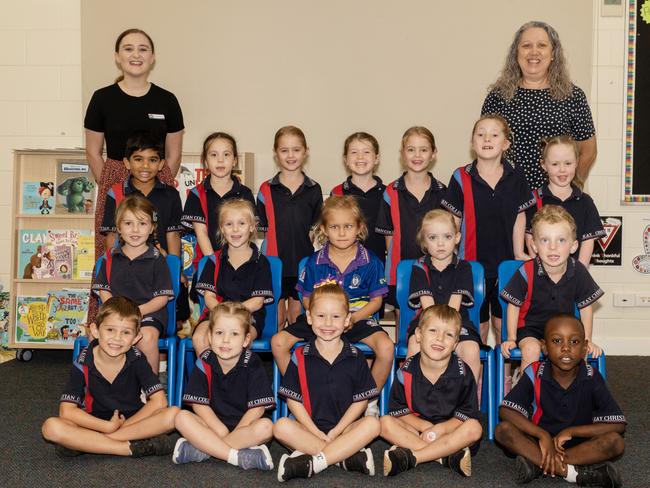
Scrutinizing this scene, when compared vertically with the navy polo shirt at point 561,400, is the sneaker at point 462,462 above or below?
below

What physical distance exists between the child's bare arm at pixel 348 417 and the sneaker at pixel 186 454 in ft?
1.63

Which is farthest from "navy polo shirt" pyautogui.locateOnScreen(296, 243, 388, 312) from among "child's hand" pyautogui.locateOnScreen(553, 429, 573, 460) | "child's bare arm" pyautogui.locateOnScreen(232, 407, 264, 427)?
"child's hand" pyautogui.locateOnScreen(553, 429, 573, 460)

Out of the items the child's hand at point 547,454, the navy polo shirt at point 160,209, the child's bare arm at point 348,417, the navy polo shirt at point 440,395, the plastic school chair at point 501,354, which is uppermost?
the navy polo shirt at point 160,209

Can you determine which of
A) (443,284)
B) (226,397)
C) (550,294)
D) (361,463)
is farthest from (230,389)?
(550,294)

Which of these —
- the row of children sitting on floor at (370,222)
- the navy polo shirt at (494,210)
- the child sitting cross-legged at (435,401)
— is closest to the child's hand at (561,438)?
the child sitting cross-legged at (435,401)

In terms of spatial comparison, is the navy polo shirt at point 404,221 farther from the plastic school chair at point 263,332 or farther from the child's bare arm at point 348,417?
the child's bare arm at point 348,417

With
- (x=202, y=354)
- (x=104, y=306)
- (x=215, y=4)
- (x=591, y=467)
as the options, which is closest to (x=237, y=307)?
(x=202, y=354)

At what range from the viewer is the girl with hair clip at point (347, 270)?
3.51 metres

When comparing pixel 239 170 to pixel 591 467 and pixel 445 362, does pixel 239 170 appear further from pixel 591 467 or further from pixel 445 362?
pixel 591 467

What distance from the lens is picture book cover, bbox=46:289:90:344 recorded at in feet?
15.8

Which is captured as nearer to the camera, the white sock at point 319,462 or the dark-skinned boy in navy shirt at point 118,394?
the white sock at point 319,462

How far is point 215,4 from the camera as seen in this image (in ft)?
16.1

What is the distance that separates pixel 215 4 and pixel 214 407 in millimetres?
2781

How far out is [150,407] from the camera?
10.3 ft
